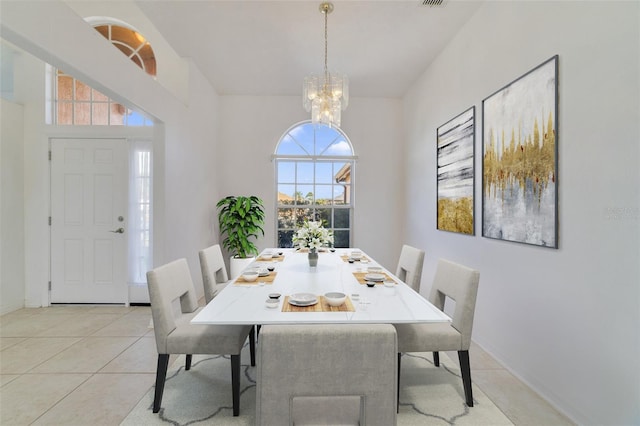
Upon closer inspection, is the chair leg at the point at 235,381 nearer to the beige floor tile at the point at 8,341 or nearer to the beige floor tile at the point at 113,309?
the beige floor tile at the point at 8,341

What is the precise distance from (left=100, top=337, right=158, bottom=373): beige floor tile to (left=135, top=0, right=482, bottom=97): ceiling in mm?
3125

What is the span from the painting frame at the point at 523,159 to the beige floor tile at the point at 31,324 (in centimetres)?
445

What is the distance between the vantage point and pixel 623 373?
148 centimetres

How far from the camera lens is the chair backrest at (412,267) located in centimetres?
254

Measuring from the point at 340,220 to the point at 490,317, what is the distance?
2.90 meters

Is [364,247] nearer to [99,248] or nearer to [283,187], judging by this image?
[283,187]

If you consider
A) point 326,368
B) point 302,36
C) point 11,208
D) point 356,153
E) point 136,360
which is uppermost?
point 302,36

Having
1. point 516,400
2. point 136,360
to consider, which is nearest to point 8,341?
point 136,360

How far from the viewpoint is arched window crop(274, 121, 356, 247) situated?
5086 millimetres

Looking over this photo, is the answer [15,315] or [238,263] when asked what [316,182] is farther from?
[15,315]

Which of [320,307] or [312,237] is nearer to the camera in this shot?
[320,307]

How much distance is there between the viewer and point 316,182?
5156mm

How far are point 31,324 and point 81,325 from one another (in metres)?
0.53

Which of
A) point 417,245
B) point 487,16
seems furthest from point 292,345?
point 417,245
